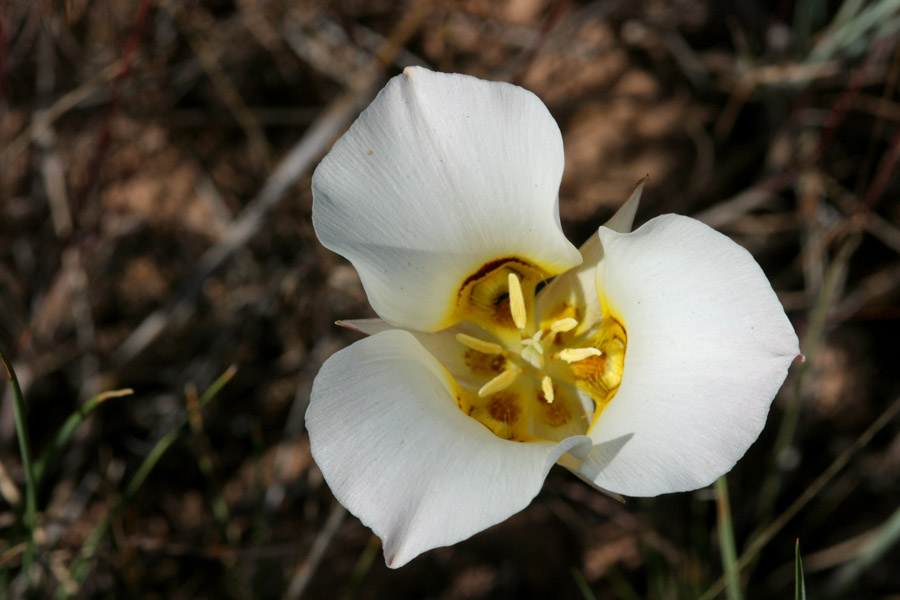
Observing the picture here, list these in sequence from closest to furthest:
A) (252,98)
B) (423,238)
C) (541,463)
→ 1. (541,463)
2. (423,238)
3. (252,98)

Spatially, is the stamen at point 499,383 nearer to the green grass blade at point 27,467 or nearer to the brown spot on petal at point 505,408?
the brown spot on petal at point 505,408

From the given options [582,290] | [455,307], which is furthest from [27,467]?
[582,290]

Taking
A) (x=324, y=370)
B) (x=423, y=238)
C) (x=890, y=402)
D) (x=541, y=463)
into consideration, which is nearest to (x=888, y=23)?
(x=890, y=402)

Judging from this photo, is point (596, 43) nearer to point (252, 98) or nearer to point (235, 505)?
point (252, 98)

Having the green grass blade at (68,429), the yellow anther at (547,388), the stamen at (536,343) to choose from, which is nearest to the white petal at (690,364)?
the yellow anther at (547,388)

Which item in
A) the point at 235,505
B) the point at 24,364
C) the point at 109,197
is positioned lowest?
the point at 235,505

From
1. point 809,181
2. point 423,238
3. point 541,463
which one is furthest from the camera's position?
point 809,181

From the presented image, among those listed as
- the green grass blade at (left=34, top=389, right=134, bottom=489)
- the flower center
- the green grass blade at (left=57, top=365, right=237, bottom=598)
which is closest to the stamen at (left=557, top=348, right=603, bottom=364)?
the flower center

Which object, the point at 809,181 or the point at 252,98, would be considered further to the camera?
the point at 252,98
